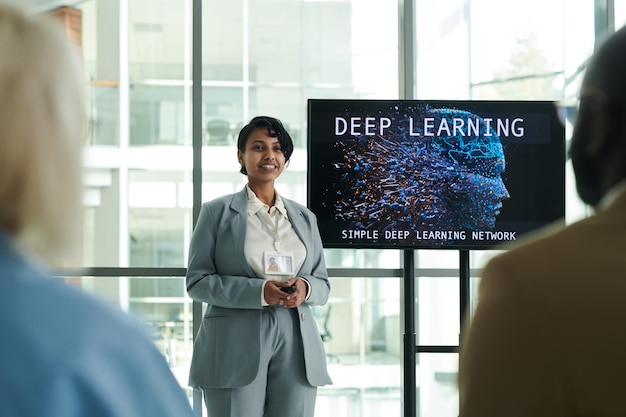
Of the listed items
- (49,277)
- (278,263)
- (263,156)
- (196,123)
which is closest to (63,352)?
(49,277)

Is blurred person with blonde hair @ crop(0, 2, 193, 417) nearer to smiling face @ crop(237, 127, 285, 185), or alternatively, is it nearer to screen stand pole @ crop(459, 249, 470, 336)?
smiling face @ crop(237, 127, 285, 185)

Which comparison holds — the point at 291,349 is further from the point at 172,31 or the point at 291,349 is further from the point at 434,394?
the point at 172,31

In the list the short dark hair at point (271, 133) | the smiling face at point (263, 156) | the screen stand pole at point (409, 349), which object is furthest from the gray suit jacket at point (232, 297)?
the screen stand pole at point (409, 349)

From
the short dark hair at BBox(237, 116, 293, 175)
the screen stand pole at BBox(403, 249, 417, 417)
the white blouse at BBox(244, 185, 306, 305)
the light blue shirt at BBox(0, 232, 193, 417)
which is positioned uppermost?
the short dark hair at BBox(237, 116, 293, 175)

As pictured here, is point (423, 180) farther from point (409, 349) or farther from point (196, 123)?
point (196, 123)

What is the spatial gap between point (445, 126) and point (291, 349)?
4.49 feet

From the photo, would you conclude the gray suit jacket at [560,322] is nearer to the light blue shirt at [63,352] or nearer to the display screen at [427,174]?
the light blue shirt at [63,352]

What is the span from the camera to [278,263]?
401 centimetres

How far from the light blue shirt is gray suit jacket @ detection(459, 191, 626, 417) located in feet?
1.23

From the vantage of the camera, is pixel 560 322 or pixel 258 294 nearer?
pixel 560 322

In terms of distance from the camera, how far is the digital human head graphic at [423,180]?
14.3ft

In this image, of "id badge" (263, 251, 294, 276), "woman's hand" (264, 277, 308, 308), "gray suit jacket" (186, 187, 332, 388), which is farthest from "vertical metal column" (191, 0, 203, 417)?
"woman's hand" (264, 277, 308, 308)

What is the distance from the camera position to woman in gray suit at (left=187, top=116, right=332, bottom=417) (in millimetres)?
3912

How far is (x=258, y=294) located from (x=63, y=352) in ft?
10.5
